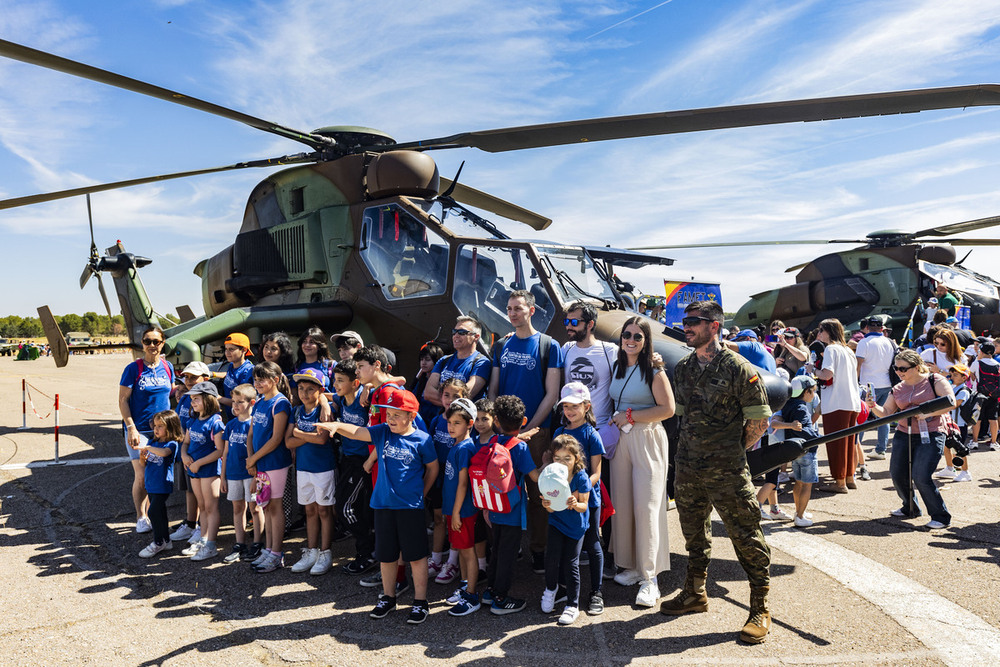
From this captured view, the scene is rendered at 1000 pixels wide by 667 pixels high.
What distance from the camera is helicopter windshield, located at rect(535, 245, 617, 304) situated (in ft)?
20.0

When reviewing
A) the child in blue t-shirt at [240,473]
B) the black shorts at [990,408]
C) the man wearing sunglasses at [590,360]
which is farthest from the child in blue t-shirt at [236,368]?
the black shorts at [990,408]

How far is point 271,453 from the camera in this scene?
189 inches

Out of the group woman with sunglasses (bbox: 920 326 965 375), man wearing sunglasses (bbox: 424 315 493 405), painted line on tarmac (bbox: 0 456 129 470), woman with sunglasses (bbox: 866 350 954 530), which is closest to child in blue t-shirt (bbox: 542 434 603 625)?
man wearing sunglasses (bbox: 424 315 493 405)

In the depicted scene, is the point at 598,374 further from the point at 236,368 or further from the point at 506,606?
the point at 236,368

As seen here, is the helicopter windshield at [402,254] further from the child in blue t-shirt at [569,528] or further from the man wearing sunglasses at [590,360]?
the child in blue t-shirt at [569,528]

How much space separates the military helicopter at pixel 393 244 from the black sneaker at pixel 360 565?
2361mm

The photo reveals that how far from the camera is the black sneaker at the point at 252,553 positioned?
4918mm

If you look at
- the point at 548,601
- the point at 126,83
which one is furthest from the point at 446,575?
the point at 126,83

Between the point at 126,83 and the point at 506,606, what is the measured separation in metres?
6.28

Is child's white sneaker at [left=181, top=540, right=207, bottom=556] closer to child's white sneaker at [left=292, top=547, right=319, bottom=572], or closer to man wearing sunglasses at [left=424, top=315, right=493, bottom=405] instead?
child's white sneaker at [left=292, top=547, right=319, bottom=572]

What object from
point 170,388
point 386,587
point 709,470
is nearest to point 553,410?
point 709,470

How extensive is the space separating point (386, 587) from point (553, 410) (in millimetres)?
1613

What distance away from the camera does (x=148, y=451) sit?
210 inches

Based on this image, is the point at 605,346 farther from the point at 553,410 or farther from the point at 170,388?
the point at 170,388
